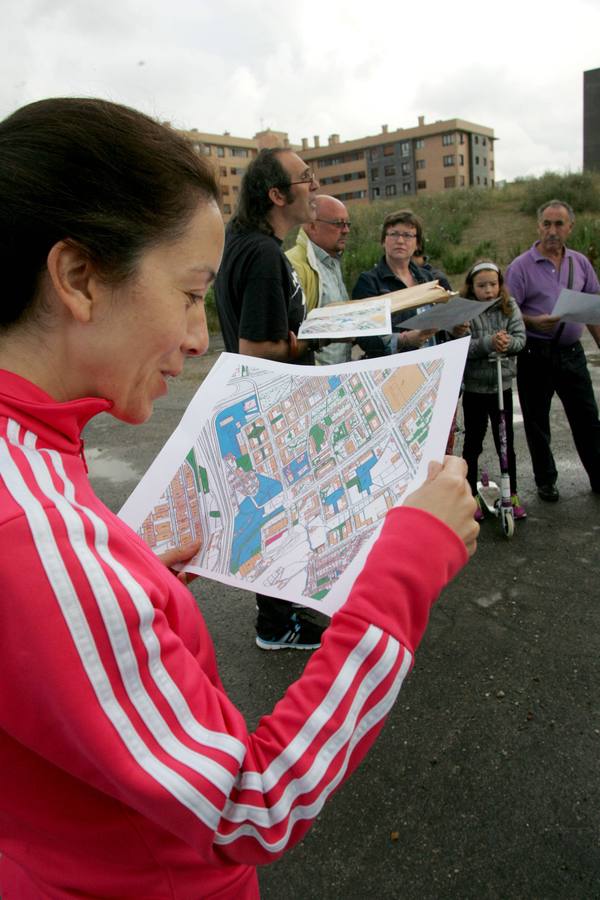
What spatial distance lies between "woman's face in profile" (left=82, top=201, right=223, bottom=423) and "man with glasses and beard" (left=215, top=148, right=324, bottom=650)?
177 cm

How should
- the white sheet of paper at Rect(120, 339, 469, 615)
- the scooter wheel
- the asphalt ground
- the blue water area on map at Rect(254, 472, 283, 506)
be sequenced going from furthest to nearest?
the scooter wheel → the asphalt ground → the blue water area on map at Rect(254, 472, 283, 506) → the white sheet of paper at Rect(120, 339, 469, 615)

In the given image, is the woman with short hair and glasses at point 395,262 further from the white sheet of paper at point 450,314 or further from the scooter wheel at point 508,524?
the scooter wheel at point 508,524

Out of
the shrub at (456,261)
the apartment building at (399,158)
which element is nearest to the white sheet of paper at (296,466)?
the shrub at (456,261)

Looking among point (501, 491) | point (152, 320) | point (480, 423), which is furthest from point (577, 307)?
point (152, 320)

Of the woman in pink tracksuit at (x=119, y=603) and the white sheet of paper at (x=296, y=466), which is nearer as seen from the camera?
the woman in pink tracksuit at (x=119, y=603)

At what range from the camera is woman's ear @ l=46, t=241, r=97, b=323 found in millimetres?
689

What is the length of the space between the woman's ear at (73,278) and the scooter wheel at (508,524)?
359 cm

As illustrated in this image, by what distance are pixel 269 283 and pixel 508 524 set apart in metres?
2.27

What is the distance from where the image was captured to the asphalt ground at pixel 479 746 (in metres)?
1.85

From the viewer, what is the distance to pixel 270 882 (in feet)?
6.14

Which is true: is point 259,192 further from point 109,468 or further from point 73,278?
point 109,468

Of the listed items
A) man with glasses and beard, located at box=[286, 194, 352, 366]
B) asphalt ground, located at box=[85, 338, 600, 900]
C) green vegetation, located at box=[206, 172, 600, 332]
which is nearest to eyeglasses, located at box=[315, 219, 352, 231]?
man with glasses and beard, located at box=[286, 194, 352, 366]

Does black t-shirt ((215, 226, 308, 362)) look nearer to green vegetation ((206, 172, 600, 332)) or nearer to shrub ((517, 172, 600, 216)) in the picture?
green vegetation ((206, 172, 600, 332))

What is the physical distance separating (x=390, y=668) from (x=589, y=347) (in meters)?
9.39
